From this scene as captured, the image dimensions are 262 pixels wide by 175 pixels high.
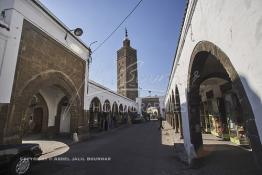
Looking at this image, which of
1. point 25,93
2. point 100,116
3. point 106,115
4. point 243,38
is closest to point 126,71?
point 106,115

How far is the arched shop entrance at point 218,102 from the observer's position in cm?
252

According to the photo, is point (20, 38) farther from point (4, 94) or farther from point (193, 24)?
point (193, 24)

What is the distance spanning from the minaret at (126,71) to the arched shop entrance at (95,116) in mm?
23212

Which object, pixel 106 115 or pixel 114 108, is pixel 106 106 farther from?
pixel 114 108

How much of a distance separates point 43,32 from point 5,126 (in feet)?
15.7

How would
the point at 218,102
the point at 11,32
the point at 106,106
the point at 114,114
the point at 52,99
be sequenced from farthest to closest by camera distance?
the point at 114,114, the point at 106,106, the point at 52,99, the point at 218,102, the point at 11,32

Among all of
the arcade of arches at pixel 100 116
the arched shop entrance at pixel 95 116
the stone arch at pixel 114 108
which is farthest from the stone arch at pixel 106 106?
the stone arch at pixel 114 108

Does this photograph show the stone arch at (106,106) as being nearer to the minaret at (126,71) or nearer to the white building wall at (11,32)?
the white building wall at (11,32)

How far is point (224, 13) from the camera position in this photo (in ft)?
9.23

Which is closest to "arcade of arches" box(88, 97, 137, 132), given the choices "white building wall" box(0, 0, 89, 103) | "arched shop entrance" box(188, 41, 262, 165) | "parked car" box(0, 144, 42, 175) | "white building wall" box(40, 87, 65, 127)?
"white building wall" box(40, 87, 65, 127)

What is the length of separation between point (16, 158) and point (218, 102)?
9.15 m

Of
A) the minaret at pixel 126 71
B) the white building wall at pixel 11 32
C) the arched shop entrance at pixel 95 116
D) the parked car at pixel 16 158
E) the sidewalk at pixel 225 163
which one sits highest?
the minaret at pixel 126 71

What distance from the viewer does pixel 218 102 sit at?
9188mm

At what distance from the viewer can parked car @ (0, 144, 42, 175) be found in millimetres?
4312
